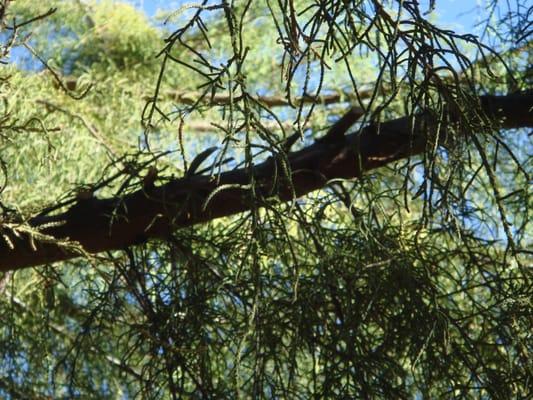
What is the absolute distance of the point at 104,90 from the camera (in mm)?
2662

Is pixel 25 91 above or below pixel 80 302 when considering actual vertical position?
above

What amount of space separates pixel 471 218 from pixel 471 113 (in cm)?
51

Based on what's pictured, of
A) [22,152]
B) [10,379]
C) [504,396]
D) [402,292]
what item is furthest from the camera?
[22,152]

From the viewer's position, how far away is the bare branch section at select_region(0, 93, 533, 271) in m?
1.28

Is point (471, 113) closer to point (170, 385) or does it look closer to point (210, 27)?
point (170, 385)

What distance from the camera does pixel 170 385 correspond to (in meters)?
1.32

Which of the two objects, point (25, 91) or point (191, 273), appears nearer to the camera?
point (191, 273)

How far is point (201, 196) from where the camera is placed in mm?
1315

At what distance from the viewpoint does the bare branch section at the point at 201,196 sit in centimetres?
128

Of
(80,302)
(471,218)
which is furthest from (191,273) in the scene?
(80,302)

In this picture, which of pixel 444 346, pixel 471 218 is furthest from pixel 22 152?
pixel 444 346

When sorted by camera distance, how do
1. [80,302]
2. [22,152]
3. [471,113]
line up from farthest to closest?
[80,302], [22,152], [471,113]

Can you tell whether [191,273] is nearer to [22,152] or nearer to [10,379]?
[10,379]

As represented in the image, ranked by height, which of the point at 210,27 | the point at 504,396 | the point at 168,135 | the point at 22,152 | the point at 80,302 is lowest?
the point at 504,396
